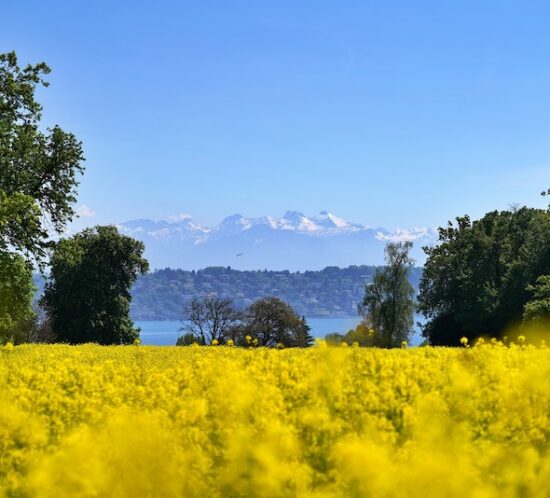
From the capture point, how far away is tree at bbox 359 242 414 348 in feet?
282

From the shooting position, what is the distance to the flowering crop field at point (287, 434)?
706 centimetres

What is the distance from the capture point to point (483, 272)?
2773 inches

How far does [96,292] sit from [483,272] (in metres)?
37.7

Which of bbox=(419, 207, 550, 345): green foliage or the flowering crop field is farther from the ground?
bbox=(419, 207, 550, 345): green foliage

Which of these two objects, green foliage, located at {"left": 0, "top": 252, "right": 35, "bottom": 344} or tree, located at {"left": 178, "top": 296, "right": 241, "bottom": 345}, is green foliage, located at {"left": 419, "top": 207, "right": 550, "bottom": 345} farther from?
tree, located at {"left": 178, "top": 296, "right": 241, "bottom": 345}

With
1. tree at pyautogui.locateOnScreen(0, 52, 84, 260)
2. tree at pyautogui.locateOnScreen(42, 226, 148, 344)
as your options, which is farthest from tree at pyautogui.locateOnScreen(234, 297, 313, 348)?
tree at pyautogui.locateOnScreen(0, 52, 84, 260)

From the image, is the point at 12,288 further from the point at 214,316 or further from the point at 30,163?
the point at 214,316

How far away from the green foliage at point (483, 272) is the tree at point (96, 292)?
30934 mm

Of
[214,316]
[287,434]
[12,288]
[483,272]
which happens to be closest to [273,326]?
[214,316]

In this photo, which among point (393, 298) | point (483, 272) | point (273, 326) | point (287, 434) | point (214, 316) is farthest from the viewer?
point (214, 316)

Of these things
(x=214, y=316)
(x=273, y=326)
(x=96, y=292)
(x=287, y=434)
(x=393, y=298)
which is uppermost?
(x=393, y=298)

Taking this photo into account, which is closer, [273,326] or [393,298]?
[393,298]

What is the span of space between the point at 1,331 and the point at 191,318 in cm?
6257

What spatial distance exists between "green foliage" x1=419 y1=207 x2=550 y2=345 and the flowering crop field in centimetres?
4993
